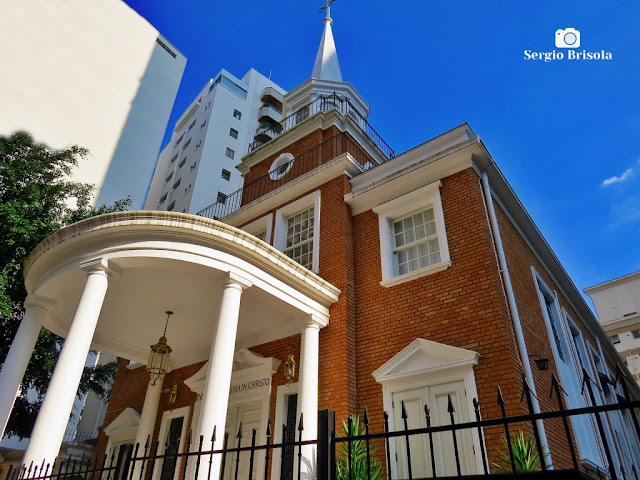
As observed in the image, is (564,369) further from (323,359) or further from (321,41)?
(321,41)

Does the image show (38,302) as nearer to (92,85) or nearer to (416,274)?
(416,274)

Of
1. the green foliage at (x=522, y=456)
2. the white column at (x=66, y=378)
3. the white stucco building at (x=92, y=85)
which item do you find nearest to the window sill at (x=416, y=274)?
the green foliage at (x=522, y=456)

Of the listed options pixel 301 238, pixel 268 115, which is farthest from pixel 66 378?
pixel 268 115

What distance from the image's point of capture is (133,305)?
9.83m

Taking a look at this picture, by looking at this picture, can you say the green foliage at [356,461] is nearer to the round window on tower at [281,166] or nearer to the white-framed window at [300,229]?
the white-framed window at [300,229]

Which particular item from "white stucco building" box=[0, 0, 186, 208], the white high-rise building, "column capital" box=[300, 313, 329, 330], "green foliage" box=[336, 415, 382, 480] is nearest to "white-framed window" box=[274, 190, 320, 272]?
"column capital" box=[300, 313, 329, 330]

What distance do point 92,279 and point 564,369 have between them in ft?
34.3

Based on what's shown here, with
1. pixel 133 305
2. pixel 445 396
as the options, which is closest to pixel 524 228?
pixel 445 396

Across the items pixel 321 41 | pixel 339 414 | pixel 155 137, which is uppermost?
pixel 155 137

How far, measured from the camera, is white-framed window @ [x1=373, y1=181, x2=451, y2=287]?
970 centimetres

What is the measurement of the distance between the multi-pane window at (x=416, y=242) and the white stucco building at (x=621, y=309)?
33.0 m

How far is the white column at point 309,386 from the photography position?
805cm

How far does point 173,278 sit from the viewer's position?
28.6 feet

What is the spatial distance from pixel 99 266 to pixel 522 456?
23.5 feet
